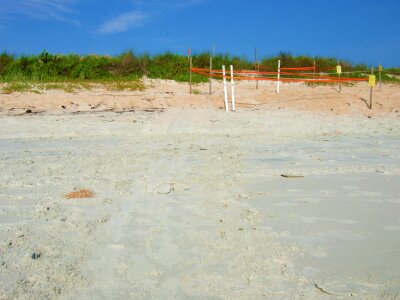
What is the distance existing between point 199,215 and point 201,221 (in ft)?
0.43

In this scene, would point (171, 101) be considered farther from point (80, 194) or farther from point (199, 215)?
point (199, 215)

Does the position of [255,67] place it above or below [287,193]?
above

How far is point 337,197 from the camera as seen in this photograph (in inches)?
149

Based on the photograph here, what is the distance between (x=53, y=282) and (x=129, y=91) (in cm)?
1192

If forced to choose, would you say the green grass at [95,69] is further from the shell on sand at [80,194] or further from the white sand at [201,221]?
the shell on sand at [80,194]

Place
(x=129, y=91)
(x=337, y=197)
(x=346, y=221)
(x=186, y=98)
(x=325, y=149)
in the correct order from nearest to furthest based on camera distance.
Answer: (x=346, y=221) → (x=337, y=197) → (x=325, y=149) → (x=186, y=98) → (x=129, y=91)

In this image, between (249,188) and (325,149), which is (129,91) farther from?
(249,188)

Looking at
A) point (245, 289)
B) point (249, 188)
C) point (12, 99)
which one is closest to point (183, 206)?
A: point (249, 188)

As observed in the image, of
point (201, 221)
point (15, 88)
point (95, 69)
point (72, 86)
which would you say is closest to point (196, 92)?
point (72, 86)

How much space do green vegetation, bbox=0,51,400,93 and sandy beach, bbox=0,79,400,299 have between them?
7024mm

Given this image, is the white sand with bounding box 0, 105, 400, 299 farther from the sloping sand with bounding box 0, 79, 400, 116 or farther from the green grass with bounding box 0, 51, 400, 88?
the green grass with bounding box 0, 51, 400, 88

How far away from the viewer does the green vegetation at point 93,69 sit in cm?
1438

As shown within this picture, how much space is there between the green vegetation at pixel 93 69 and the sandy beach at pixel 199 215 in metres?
7.02

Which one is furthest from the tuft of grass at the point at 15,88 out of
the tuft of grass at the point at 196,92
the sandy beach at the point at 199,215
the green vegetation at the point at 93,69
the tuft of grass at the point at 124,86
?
the tuft of grass at the point at 196,92
